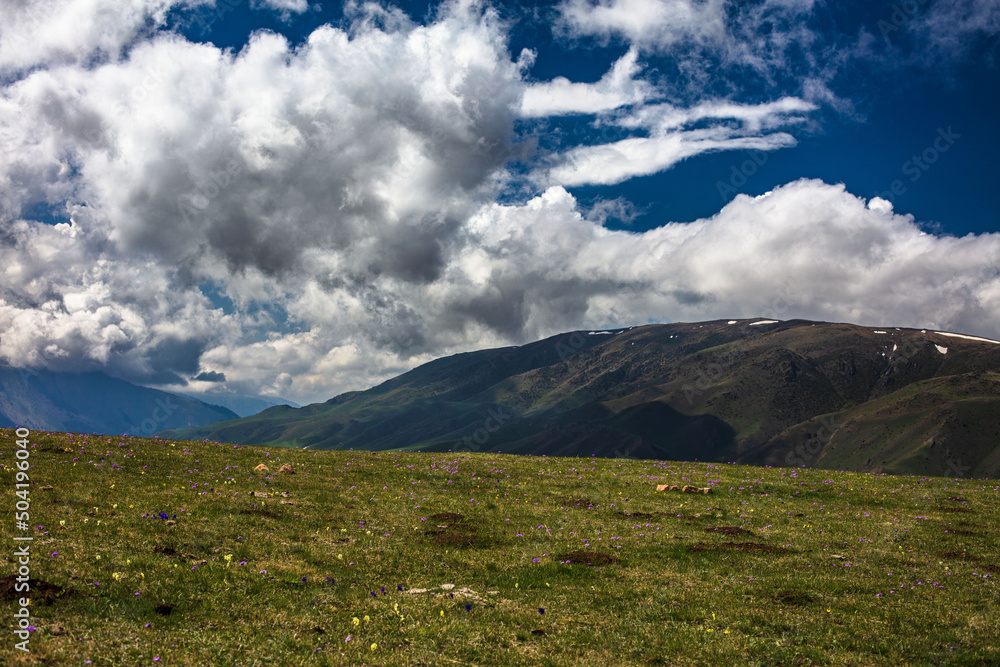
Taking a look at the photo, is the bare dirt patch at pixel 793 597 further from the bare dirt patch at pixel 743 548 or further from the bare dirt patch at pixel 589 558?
the bare dirt patch at pixel 589 558

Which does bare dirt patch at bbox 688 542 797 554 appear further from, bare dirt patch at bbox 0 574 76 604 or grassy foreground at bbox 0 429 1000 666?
bare dirt patch at bbox 0 574 76 604

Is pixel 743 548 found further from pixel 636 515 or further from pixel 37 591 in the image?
pixel 37 591

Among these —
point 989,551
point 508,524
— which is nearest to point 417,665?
point 508,524

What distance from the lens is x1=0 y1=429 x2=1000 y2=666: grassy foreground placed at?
14.1 meters

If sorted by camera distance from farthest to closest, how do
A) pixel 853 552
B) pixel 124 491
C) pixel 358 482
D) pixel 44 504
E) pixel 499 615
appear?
pixel 358 482 → pixel 124 491 → pixel 853 552 → pixel 44 504 → pixel 499 615

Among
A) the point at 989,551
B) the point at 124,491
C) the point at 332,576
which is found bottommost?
the point at 989,551

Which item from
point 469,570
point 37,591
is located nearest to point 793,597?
point 469,570

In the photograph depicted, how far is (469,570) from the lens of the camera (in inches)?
813

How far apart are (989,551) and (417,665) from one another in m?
25.7

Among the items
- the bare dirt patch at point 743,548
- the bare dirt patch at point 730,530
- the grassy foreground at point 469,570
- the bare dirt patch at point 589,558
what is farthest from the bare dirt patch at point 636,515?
the bare dirt patch at point 589,558

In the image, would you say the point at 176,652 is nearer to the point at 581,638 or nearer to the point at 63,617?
the point at 63,617

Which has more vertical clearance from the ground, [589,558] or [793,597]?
[589,558]

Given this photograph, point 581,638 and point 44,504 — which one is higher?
point 44,504

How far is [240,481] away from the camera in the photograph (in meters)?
31.0
